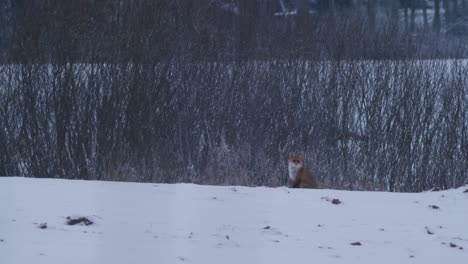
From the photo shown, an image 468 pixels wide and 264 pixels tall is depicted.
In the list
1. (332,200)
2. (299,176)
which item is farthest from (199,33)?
(332,200)

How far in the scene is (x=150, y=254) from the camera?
5.36 meters

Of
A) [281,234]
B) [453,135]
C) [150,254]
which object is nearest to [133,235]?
[150,254]

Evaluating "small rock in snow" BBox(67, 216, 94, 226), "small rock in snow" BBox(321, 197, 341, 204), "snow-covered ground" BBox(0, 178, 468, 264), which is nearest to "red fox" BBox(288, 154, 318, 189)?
"snow-covered ground" BBox(0, 178, 468, 264)

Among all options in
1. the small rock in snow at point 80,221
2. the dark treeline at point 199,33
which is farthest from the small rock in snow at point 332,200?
the dark treeline at point 199,33

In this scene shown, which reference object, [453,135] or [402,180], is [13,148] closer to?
[402,180]

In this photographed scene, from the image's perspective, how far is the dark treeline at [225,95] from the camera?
15.8m

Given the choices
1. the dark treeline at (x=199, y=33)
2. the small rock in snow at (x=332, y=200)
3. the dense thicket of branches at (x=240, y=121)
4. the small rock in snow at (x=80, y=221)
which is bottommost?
the dense thicket of branches at (x=240, y=121)

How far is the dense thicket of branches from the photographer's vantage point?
623 inches

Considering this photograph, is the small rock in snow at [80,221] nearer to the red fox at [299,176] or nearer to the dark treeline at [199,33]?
the red fox at [299,176]

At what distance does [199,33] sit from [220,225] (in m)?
11.7

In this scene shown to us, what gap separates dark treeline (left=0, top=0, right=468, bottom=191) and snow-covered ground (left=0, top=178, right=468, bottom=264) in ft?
19.2

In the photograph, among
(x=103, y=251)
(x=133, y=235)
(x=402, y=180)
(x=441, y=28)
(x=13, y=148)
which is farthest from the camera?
(x=441, y=28)

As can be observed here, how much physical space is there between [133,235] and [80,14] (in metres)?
10.9

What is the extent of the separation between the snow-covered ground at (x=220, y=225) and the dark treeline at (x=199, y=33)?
28.6 ft
